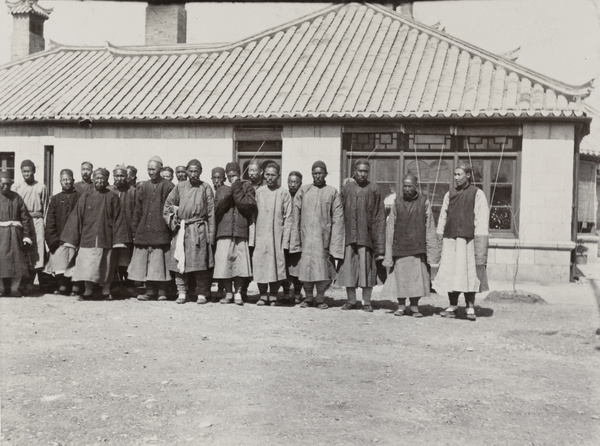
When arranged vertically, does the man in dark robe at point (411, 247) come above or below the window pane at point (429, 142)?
below

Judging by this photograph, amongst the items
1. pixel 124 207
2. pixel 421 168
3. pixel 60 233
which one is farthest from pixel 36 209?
pixel 421 168

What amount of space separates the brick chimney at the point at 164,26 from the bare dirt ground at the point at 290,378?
498 inches

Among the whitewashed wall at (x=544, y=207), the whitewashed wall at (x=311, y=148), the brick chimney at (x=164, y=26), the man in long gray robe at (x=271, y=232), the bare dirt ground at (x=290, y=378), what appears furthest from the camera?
the brick chimney at (x=164, y=26)

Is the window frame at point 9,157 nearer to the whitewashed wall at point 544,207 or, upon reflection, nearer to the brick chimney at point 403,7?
the brick chimney at point 403,7

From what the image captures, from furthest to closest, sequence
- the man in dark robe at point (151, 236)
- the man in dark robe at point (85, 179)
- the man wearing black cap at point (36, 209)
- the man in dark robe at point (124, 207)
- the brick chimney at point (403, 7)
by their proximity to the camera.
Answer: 1. the brick chimney at point (403, 7)
2. the man in dark robe at point (85, 179)
3. the man wearing black cap at point (36, 209)
4. the man in dark robe at point (124, 207)
5. the man in dark robe at point (151, 236)

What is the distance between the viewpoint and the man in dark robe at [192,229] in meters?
8.90

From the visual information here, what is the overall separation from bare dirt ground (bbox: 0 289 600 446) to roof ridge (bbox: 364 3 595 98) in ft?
18.0

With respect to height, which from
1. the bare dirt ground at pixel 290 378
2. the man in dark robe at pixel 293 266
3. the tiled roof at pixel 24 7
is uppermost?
the tiled roof at pixel 24 7

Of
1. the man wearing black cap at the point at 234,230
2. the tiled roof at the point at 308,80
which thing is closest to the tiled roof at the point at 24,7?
the tiled roof at the point at 308,80

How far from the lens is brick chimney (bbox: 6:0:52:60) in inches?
872

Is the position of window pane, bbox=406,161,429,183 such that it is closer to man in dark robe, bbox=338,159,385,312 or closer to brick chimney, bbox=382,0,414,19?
man in dark robe, bbox=338,159,385,312

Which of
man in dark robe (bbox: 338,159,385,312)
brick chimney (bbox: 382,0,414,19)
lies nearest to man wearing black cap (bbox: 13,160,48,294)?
man in dark robe (bbox: 338,159,385,312)

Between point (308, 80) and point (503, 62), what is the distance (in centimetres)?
391

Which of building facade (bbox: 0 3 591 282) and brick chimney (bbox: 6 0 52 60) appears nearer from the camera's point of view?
building facade (bbox: 0 3 591 282)
